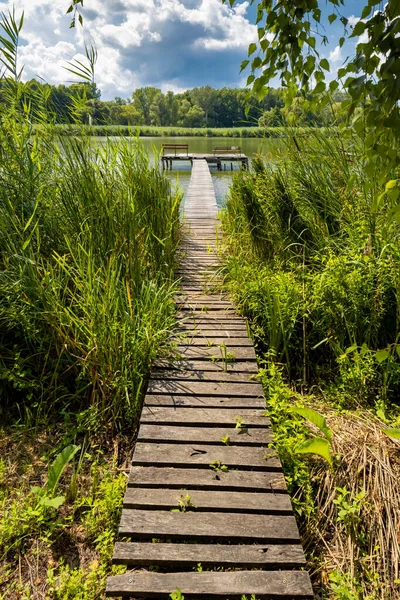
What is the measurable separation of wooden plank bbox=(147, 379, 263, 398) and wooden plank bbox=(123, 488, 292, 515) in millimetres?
631

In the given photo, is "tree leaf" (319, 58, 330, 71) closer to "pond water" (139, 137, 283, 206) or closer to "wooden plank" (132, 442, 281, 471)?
"wooden plank" (132, 442, 281, 471)

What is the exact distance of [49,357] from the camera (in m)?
2.38

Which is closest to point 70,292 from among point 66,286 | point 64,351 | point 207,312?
point 66,286

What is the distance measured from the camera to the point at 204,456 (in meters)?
1.73

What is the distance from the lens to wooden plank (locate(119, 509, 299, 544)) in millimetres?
1393

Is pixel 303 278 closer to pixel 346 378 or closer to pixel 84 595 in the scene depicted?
pixel 346 378

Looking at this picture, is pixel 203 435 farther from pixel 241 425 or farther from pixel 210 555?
pixel 210 555

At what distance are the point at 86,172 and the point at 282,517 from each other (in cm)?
243

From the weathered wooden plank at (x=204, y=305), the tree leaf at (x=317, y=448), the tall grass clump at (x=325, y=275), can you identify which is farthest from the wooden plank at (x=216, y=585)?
the weathered wooden plank at (x=204, y=305)

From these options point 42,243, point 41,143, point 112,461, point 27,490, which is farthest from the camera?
point 41,143

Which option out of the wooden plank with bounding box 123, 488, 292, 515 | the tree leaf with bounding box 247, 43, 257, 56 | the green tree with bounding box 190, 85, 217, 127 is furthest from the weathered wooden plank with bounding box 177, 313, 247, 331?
the green tree with bounding box 190, 85, 217, 127

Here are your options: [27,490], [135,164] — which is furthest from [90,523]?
[135,164]

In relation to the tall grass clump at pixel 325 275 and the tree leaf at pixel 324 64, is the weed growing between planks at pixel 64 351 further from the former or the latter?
the tree leaf at pixel 324 64

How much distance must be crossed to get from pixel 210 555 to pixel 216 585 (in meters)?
0.10
